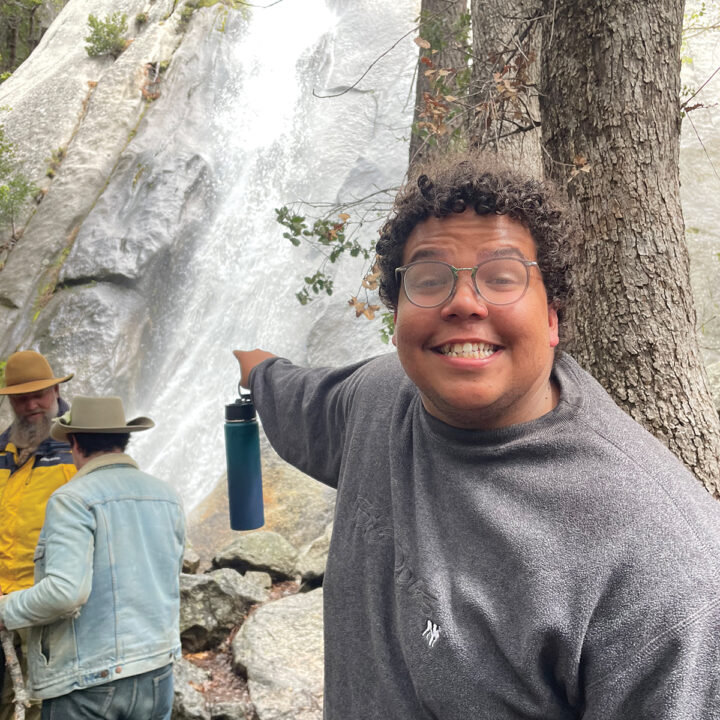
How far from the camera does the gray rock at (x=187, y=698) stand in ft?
14.5

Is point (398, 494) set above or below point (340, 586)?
above

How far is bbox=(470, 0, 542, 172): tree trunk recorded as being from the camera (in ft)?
11.7

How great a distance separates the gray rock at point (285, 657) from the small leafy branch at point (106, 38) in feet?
48.6

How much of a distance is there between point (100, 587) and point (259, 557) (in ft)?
12.9

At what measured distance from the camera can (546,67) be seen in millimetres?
2936

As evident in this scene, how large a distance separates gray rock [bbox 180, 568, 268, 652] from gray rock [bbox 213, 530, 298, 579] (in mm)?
805

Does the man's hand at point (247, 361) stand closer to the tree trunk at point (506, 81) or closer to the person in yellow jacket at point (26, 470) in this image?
the tree trunk at point (506, 81)

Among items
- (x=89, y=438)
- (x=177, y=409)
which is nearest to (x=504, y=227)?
(x=89, y=438)

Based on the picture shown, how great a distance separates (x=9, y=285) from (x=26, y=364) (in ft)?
31.7

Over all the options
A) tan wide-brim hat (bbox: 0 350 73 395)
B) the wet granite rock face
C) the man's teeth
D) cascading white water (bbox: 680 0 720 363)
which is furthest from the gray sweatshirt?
the wet granite rock face

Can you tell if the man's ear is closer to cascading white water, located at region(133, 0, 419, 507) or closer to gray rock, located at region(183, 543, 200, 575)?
gray rock, located at region(183, 543, 200, 575)

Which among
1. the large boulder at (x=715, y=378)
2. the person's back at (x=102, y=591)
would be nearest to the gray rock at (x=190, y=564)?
the person's back at (x=102, y=591)

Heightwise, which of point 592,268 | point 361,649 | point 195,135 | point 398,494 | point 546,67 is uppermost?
point 195,135

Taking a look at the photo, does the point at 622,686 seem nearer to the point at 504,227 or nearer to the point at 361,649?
the point at 361,649
